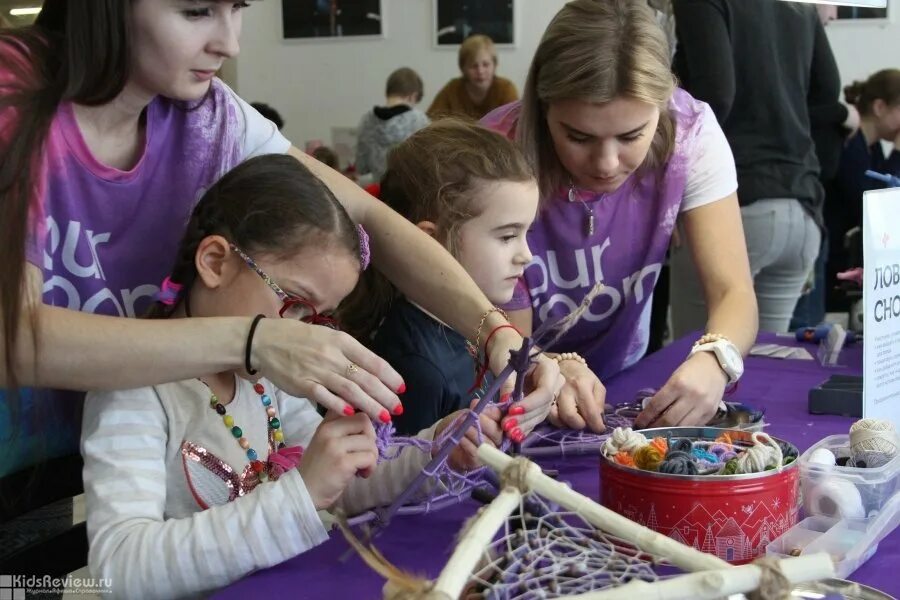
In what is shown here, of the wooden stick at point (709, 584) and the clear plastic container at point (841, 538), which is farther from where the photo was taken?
the clear plastic container at point (841, 538)

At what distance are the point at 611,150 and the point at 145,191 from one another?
0.70 meters

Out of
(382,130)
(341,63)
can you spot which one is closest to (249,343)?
(382,130)

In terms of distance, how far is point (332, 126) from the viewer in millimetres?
6543

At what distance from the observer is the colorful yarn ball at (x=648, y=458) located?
939 mm

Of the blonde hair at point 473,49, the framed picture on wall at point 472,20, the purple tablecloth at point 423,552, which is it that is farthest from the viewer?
the framed picture on wall at point 472,20

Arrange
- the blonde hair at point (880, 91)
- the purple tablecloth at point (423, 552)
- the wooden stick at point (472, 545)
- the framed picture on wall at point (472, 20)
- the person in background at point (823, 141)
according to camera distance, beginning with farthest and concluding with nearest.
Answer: the framed picture on wall at point (472, 20)
the blonde hair at point (880, 91)
the person in background at point (823, 141)
the purple tablecloth at point (423, 552)
the wooden stick at point (472, 545)

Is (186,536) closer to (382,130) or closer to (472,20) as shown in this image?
(382,130)

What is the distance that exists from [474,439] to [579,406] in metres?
0.27

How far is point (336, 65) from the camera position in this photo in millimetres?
6453

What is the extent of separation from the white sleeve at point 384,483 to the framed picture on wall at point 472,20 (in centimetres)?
521

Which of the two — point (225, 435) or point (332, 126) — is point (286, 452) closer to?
point (225, 435)

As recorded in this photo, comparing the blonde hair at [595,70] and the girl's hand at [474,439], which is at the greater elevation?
the blonde hair at [595,70]

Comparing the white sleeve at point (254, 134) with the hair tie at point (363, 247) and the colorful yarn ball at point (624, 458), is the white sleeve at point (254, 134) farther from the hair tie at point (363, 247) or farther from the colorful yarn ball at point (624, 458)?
the colorful yarn ball at point (624, 458)

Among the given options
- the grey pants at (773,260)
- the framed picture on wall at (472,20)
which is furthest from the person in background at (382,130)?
the grey pants at (773,260)
